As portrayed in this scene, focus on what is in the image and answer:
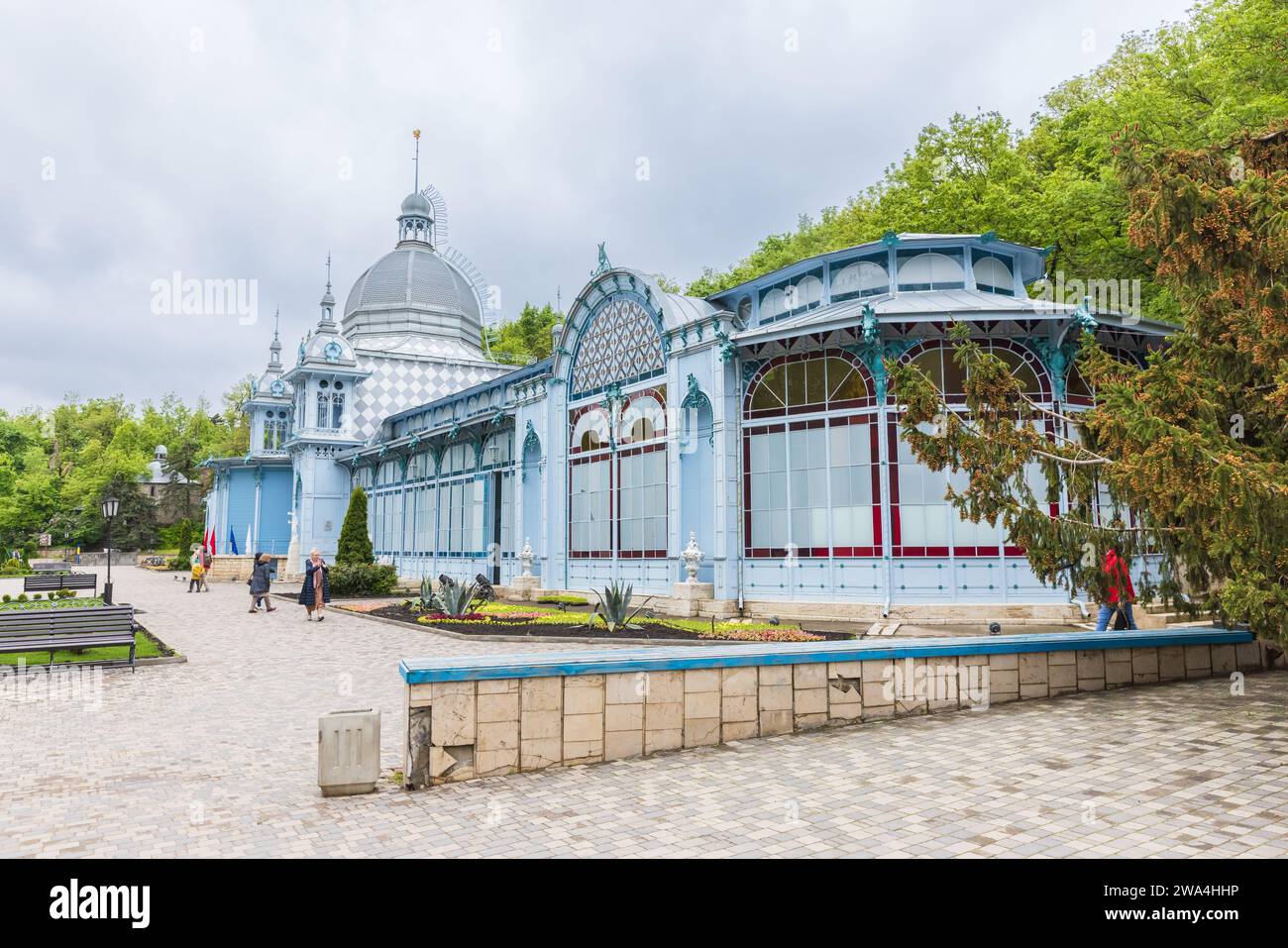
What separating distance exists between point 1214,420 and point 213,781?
9.01 meters

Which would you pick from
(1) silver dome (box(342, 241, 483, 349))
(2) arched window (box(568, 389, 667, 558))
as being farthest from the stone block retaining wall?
(1) silver dome (box(342, 241, 483, 349))

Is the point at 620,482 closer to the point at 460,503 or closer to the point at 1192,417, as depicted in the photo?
the point at 460,503

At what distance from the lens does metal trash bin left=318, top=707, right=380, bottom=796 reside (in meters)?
6.09

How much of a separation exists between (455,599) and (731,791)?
13457 millimetres

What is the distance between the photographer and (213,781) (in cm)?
650

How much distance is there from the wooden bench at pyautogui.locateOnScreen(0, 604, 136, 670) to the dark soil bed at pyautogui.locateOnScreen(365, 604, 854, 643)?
5355 mm

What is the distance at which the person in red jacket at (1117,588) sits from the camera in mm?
10460

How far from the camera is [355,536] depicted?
28.6 meters

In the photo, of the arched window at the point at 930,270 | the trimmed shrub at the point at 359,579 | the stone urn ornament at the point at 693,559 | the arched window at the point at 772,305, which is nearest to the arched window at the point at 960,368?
the arched window at the point at 930,270

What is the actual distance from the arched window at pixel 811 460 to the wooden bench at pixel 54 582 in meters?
21.9

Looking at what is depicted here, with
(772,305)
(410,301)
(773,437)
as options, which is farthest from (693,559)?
(410,301)

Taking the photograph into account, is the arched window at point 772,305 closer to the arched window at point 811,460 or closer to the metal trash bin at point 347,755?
the arched window at point 811,460

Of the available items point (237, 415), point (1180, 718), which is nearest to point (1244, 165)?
point (1180, 718)
